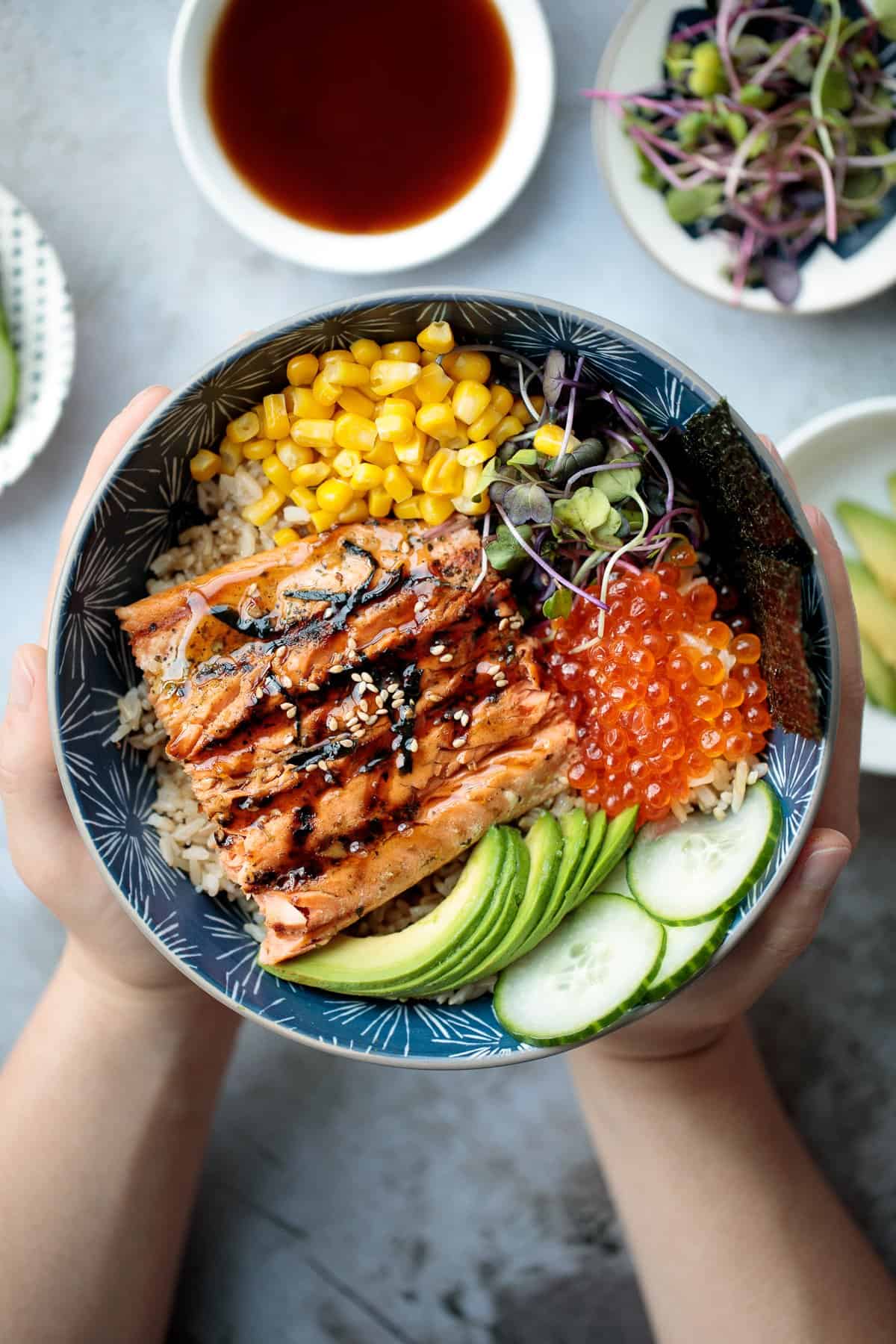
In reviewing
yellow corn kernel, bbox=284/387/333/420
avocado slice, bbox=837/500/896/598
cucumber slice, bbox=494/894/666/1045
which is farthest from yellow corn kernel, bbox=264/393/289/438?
avocado slice, bbox=837/500/896/598

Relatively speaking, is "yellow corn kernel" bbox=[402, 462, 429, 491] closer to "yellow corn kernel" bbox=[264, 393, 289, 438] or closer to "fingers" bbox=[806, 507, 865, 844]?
"yellow corn kernel" bbox=[264, 393, 289, 438]

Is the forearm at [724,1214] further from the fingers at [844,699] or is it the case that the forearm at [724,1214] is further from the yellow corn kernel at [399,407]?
the yellow corn kernel at [399,407]

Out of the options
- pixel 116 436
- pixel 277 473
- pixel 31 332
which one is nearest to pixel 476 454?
pixel 277 473

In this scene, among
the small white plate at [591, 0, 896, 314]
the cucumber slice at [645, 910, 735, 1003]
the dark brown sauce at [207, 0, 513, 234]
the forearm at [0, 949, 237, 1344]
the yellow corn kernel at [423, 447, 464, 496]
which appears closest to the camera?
the cucumber slice at [645, 910, 735, 1003]

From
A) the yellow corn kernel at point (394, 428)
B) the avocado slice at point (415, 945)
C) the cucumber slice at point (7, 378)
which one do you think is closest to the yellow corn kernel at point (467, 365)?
the yellow corn kernel at point (394, 428)

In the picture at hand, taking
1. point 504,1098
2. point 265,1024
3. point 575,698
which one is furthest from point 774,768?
point 504,1098

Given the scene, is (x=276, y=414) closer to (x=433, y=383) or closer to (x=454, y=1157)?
(x=433, y=383)

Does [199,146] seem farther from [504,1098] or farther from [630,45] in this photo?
[504,1098]
